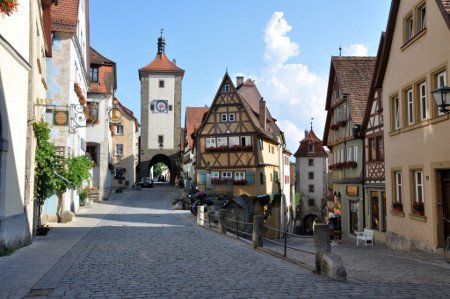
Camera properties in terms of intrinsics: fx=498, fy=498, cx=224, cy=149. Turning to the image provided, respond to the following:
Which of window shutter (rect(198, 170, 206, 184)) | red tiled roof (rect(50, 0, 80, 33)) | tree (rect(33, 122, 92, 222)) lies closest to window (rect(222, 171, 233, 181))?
window shutter (rect(198, 170, 206, 184))

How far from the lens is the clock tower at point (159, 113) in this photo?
59.9 m

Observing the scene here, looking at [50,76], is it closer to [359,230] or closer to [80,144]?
[80,144]

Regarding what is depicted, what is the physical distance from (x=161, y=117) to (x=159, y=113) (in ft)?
1.77

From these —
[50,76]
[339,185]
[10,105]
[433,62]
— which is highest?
[50,76]

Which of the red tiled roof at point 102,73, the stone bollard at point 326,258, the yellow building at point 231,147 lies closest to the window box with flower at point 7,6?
the stone bollard at point 326,258

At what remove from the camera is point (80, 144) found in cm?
2834

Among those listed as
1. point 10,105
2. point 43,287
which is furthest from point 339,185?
point 43,287

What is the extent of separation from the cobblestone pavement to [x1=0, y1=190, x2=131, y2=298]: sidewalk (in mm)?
15

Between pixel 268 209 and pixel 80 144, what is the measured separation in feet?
51.1

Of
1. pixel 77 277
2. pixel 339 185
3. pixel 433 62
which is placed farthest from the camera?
pixel 339 185

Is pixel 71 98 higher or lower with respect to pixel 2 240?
higher

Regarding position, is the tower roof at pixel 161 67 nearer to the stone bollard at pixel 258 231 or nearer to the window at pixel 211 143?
the window at pixel 211 143

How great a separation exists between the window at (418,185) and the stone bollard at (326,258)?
8226 mm

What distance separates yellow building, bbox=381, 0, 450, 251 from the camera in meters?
14.3
